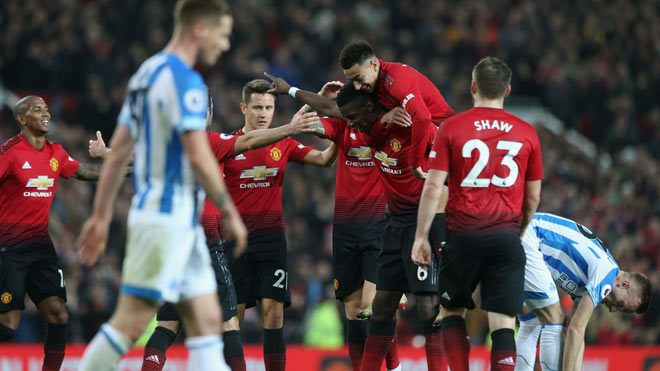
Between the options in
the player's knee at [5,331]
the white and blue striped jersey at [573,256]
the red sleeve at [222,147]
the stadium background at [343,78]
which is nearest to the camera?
the red sleeve at [222,147]

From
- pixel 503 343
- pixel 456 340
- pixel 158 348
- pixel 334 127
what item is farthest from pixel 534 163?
pixel 158 348

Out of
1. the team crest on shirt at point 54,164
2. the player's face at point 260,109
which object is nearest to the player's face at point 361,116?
the player's face at point 260,109

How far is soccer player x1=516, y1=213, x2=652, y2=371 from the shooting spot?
7695 millimetres

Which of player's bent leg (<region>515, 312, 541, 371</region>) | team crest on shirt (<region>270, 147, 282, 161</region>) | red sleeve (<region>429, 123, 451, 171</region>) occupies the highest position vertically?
red sleeve (<region>429, 123, 451, 171</region>)

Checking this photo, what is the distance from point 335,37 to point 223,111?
3.65 m

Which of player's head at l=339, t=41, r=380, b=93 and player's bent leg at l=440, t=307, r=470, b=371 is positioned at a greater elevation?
player's head at l=339, t=41, r=380, b=93

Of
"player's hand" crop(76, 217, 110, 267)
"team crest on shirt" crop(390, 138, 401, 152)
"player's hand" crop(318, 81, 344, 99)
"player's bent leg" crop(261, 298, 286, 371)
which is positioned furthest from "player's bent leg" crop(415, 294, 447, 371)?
"player's hand" crop(76, 217, 110, 267)

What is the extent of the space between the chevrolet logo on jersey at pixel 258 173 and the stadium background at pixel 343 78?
6.35m

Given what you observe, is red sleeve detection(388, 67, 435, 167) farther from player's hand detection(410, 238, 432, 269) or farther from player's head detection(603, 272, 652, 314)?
player's head detection(603, 272, 652, 314)

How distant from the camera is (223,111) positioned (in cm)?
1675

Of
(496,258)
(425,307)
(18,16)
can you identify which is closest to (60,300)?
(425,307)

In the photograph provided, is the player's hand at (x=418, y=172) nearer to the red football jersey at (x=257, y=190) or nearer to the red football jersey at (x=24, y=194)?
the red football jersey at (x=257, y=190)

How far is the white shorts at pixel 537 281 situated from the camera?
7.73 metres

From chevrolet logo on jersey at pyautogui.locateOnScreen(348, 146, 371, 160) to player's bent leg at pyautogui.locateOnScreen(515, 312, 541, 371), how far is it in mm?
2217
